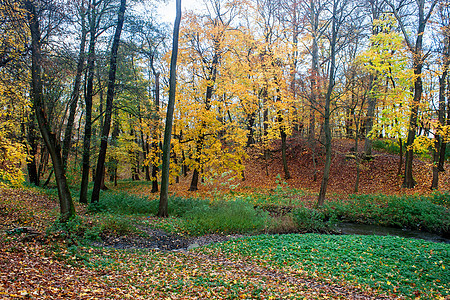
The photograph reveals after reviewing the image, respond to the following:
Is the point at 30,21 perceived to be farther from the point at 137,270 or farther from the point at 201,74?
the point at 201,74

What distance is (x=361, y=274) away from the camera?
5730 millimetres

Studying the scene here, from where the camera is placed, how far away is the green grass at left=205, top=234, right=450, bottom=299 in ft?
17.4

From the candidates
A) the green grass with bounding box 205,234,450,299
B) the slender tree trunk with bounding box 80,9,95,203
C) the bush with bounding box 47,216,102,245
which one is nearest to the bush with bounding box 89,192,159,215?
the slender tree trunk with bounding box 80,9,95,203

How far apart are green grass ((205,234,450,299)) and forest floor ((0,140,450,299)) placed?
2 cm

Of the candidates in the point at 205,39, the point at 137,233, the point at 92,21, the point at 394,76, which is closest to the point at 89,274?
the point at 137,233

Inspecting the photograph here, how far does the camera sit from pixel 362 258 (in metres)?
6.49

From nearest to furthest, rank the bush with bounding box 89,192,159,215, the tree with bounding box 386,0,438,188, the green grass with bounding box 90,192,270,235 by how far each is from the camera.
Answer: the green grass with bounding box 90,192,270,235, the bush with bounding box 89,192,159,215, the tree with bounding box 386,0,438,188

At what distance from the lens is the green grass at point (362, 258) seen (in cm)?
529

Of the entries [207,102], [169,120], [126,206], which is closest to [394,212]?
[169,120]

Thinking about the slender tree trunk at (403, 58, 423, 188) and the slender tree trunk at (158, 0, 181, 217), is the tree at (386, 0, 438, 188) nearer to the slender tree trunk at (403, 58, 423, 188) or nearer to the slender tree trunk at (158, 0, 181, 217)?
the slender tree trunk at (403, 58, 423, 188)

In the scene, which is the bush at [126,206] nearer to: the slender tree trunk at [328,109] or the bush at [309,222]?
the bush at [309,222]

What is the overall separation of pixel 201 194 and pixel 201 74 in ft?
25.6

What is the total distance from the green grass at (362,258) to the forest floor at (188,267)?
0.02 metres

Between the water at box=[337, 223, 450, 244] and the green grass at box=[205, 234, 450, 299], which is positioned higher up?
the green grass at box=[205, 234, 450, 299]
